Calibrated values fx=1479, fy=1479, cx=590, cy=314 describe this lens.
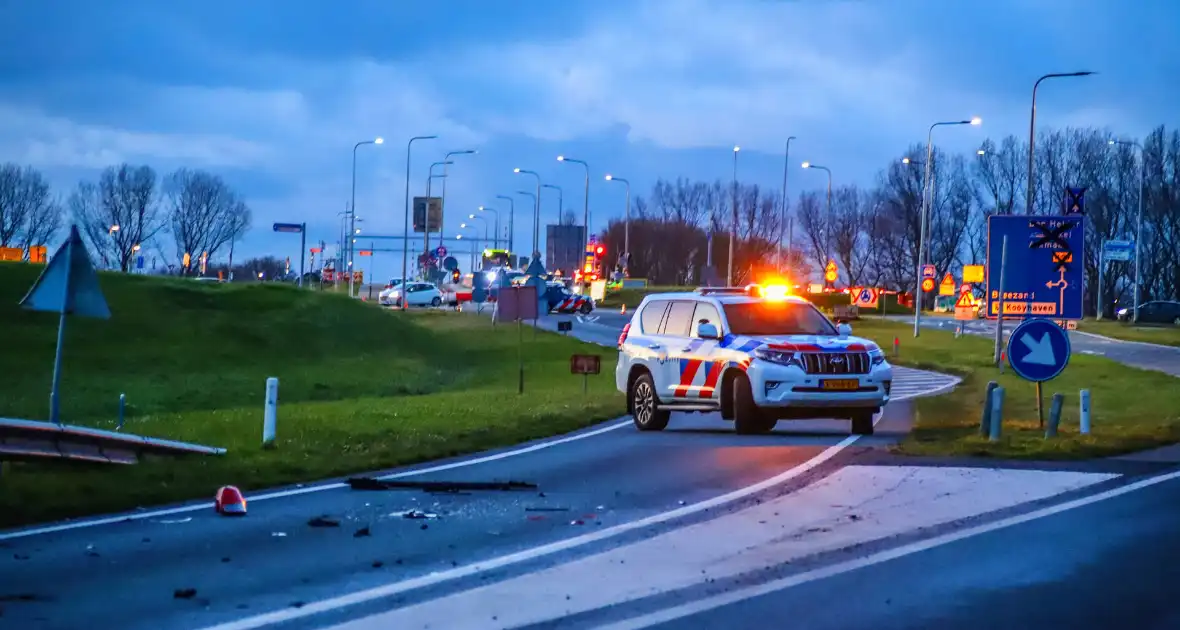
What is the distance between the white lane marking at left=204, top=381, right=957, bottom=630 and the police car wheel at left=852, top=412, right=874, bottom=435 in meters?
5.08

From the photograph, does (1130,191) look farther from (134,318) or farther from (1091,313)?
(134,318)

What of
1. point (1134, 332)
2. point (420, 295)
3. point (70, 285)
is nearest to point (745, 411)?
point (70, 285)

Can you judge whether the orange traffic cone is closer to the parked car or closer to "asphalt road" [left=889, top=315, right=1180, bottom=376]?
"asphalt road" [left=889, top=315, right=1180, bottom=376]

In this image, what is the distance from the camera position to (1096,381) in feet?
112

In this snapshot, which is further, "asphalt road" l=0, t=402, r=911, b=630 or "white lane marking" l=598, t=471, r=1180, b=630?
"asphalt road" l=0, t=402, r=911, b=630

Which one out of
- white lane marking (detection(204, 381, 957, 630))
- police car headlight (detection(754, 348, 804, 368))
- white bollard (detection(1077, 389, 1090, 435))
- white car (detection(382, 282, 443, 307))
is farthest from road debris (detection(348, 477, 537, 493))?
white car (detection(382, 282, 443, 307))

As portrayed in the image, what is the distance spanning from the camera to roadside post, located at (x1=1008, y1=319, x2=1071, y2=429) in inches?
701

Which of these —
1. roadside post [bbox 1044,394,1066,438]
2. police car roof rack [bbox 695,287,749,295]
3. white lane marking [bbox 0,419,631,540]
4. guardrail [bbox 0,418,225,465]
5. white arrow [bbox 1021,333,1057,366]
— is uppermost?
police car roof rack [bbox 695,287,749,295]

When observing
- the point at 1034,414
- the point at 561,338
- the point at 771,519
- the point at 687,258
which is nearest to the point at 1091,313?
the point at 687,258

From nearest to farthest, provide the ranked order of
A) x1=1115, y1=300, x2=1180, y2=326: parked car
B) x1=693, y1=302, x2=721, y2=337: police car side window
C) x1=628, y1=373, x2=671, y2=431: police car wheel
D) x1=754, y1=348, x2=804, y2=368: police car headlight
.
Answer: x1=754, y1=348, x2=804, y2=368: police car headlight
x1=693, y1=302, x2=721, y2=337: police car side window
x1=628, y1=373, x2=671, y2=431: police car wheel
x1=1115, y1=300, x2=1180, y2=326: parked car

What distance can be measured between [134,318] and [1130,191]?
235ft

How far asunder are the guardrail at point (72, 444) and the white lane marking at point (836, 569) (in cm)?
688

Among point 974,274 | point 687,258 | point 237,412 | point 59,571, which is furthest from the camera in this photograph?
point 687,258

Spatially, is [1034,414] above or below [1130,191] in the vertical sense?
below
